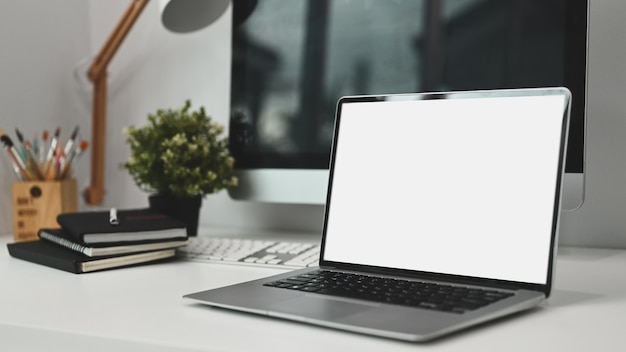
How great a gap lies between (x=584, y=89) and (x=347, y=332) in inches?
21.2

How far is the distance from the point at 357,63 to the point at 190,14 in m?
0.37

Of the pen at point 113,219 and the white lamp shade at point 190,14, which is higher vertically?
the white lamp shade at point 190,14

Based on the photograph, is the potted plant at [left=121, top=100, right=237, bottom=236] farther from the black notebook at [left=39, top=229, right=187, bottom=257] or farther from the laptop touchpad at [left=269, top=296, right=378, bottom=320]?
the laptop touchpad at [left=269, top=296, right=378, bottom=320]

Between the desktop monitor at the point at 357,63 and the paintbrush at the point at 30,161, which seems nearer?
the desktop monitor at the point at 357,63

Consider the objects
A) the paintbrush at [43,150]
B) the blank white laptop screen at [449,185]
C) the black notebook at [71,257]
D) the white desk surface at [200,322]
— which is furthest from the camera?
the paintbrush at [43,150]

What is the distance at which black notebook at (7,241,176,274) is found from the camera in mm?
904

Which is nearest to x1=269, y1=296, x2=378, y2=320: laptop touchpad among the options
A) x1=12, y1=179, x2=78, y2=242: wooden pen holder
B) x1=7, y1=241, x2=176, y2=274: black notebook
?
x1=7, y1=241, x2=176, y2=274: black notebook

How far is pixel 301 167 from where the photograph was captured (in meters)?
1.16

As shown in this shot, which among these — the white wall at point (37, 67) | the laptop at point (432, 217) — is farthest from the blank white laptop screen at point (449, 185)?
the white wall at point (37, 67)

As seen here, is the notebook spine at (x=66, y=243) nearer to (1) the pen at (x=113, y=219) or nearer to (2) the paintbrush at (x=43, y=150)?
(1) the pen at (x=113, y=219)

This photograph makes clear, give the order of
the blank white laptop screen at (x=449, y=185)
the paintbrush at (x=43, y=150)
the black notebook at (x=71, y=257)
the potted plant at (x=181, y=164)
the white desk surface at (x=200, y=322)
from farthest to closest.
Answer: the paintbrush at (x=43, y=150), the potted plant at (x=181, y=164), the black notebook at (x=71, y=257), the blank white laptop screen at (x=449, y=185), the white desk surface at (x=200, y=322)

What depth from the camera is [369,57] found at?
1.10 meters

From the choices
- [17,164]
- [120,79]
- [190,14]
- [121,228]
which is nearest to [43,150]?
[17,164]

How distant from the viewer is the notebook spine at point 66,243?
0.92 meters
